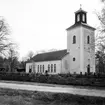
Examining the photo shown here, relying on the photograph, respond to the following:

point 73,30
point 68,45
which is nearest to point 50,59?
point 68,45

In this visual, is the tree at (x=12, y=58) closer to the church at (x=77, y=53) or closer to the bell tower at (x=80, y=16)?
the church at (x=77, y=53)

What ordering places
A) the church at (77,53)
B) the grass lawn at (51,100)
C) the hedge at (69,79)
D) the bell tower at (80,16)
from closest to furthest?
1. the grass lawn at (51,100)
2. the hedge at (69,79)
3. the church at (77,53)
4. the bell tower at (80,16)

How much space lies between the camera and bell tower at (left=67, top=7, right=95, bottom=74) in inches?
1626

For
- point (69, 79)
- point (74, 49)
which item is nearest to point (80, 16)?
point (74, 49)

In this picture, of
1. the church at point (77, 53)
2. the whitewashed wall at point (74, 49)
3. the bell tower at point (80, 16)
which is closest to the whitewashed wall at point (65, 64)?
the church at point (77, 53)

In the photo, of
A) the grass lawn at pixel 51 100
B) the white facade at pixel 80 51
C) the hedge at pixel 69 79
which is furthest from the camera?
the white facade at pixel 80 51

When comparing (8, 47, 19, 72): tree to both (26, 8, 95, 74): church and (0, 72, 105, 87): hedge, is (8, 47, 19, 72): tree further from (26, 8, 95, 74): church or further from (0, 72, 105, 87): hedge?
(0, 72, 105, 87): hedge

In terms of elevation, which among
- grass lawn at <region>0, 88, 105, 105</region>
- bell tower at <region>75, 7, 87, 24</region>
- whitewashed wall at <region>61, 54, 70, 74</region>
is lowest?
grass lawn at <region>0, 88, 105, 105</region>

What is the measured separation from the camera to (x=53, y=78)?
27000 millimetres

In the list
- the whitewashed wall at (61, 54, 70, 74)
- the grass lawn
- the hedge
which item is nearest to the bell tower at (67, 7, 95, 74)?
the whitewashed wall at (61, 54, 70, 74)

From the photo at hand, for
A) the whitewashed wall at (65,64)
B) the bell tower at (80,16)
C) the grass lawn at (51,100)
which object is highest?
the bell tower at (80,16)

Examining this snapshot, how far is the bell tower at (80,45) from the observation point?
41.3 metres

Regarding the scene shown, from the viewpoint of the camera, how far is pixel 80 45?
4147cm

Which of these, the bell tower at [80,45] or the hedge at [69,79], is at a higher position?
the bell tower at [80,45]
